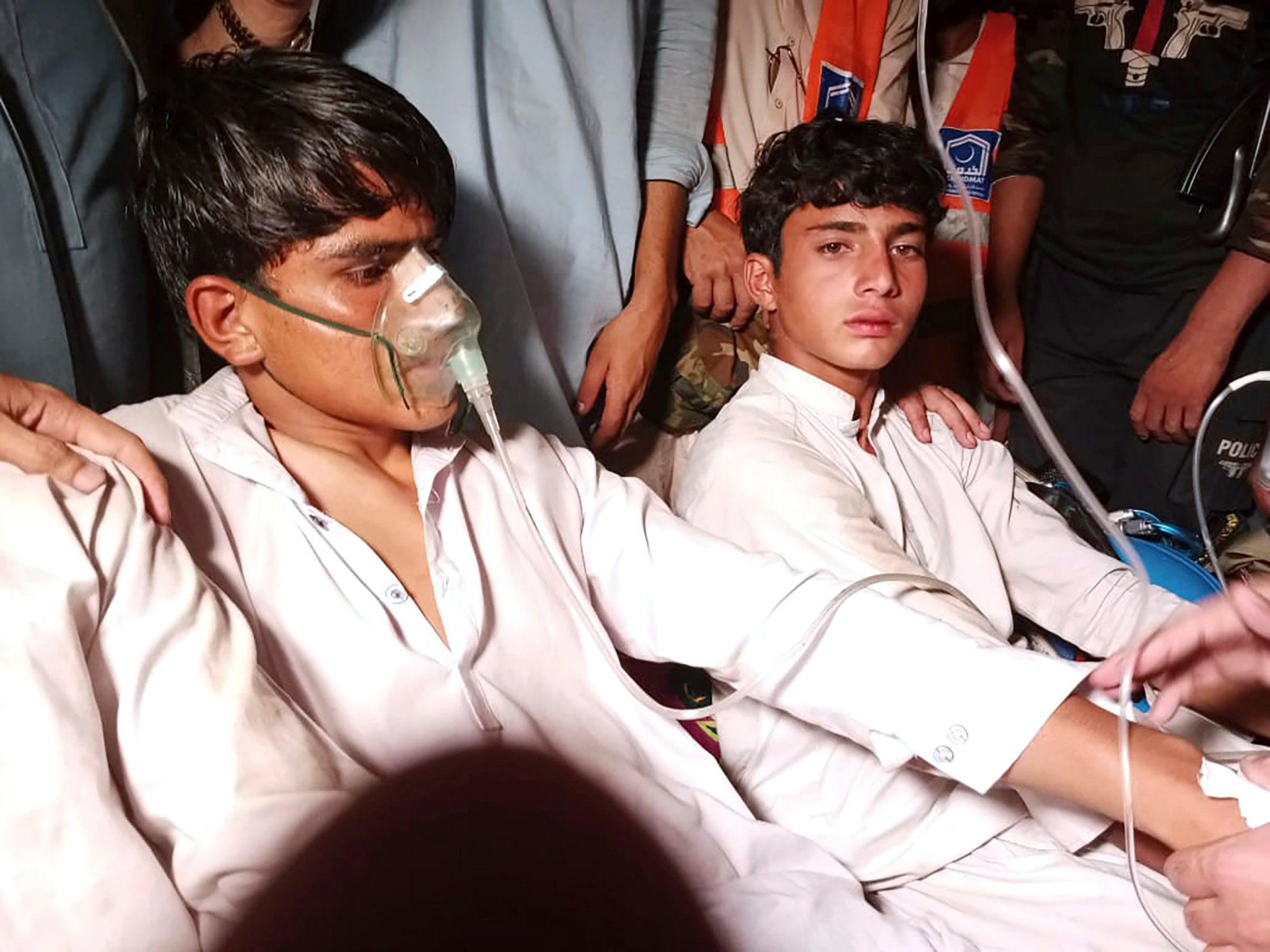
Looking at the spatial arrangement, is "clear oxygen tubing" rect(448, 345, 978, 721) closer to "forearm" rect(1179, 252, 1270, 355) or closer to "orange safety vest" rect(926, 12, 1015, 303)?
"orange safety vest" rect(926, 12, 1015, 303)

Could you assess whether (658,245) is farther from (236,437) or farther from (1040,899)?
(1040,899)

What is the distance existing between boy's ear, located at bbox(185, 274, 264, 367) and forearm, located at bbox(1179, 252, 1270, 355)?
175cm

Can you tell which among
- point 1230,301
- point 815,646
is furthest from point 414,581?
point 1230,301

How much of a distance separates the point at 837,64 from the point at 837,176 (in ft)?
1.21

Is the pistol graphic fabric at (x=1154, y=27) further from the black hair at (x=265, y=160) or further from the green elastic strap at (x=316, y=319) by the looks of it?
the green elastic strap at (x=316, y=319)

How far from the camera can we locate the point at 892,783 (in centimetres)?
116

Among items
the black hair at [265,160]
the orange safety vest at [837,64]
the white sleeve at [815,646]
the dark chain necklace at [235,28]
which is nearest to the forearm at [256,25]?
the dark chain necklace at [235,28]

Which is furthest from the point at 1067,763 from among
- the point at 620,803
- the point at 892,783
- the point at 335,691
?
the point at 335,691

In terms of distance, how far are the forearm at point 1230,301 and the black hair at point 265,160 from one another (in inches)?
61.3

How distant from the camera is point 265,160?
3.26 feet

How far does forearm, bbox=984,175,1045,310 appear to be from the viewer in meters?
1.99

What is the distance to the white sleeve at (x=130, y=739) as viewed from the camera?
708 mm

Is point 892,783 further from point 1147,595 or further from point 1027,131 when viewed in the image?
point 1027,131

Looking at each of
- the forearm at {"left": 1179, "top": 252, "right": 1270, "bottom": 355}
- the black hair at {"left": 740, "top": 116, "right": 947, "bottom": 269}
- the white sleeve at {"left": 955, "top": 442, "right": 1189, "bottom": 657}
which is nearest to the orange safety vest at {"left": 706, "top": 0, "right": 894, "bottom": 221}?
the black hair at {"left": 740, "top": 116, "right": 947, "bottom": 269}
